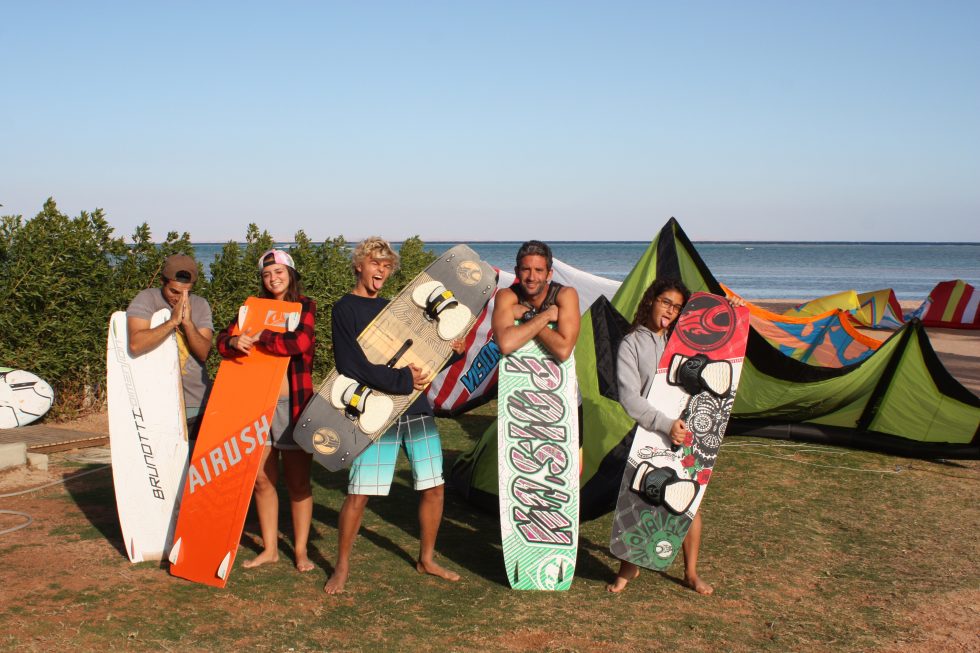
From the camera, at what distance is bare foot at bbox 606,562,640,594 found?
4.39m

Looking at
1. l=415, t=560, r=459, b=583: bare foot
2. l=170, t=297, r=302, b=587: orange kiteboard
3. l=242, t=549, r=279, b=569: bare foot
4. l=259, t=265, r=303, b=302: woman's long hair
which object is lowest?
l=242, t=549, r=279, b=569: bare foot

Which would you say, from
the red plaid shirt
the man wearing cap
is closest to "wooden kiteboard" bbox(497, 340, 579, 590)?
the red plaid shirt

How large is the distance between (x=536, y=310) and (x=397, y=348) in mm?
805

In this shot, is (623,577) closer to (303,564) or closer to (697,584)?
(697,584)

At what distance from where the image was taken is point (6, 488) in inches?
233

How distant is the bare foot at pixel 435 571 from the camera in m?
4.48

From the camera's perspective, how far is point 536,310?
4.40 m

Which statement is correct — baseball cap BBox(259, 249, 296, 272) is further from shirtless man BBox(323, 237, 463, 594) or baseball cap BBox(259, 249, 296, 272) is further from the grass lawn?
the grass lawn

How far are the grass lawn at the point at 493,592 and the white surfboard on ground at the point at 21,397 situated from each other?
78.3 inches

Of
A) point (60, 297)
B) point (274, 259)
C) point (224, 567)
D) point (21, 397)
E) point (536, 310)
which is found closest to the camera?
point (224, 567)

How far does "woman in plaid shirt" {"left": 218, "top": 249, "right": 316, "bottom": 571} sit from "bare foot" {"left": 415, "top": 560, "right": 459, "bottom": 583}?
621 millimetres

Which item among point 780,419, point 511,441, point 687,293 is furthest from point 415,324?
point 780,419

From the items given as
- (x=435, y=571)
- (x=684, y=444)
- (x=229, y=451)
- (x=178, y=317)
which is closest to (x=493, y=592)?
(x=435, y=571)

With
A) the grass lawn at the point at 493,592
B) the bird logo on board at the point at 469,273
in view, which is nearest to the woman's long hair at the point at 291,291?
the bird logo on board at the point at 469,273
